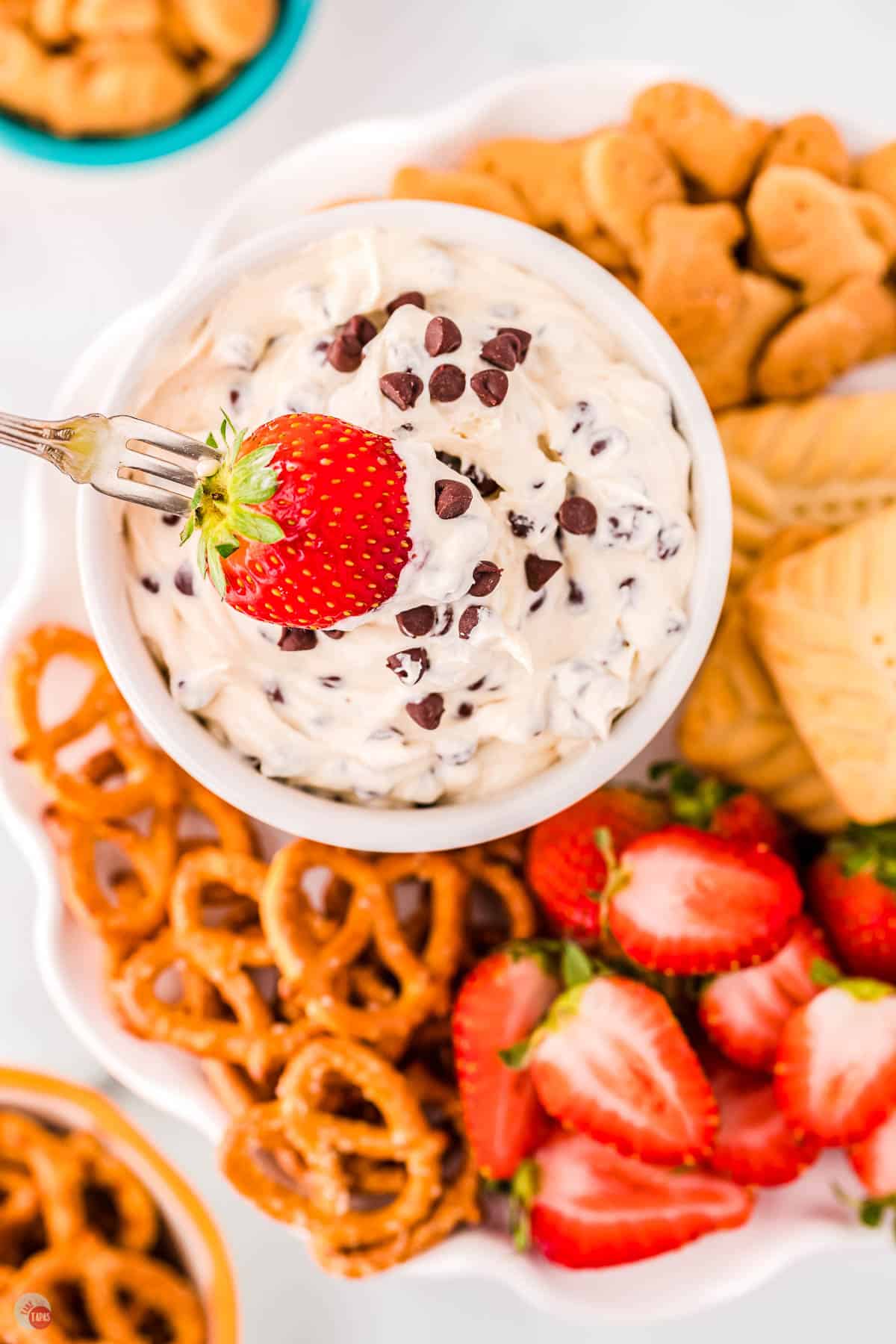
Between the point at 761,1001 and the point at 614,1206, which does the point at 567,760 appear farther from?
the point at 614,1206

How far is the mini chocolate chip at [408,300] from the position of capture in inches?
54.5

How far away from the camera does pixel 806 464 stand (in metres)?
1.72

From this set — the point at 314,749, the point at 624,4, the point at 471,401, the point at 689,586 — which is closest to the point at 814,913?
the point at 689,586

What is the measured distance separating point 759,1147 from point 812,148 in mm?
1281

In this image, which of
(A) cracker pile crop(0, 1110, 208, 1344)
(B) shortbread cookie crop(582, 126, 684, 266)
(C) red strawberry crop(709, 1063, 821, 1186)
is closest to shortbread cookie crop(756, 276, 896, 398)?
(B) shortbread cookie crop(582, 126, 684, 266)

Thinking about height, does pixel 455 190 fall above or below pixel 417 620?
above

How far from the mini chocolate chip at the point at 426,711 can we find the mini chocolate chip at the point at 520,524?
0.61ft

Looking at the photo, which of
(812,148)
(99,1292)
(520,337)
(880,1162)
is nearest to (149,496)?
(520,337)

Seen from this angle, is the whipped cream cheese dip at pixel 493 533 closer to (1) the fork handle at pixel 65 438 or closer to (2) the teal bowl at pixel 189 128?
Result: (1) the fork handle at pixel 65 438

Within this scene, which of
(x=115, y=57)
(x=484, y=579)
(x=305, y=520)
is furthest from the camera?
(x=115, y=57)

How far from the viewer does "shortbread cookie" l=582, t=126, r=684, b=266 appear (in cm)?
167

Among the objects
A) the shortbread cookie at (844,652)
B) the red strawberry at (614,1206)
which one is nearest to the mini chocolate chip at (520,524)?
the shortbread cookie at (844,652)

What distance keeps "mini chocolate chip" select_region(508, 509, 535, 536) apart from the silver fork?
0.98ft

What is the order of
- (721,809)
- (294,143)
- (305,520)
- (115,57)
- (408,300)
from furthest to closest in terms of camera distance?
(294,143) < (115,57) < (721,809) < (408,300) < (305,520)
